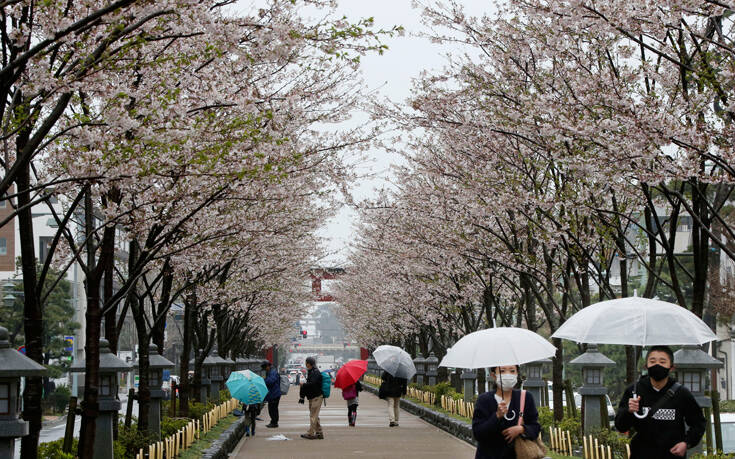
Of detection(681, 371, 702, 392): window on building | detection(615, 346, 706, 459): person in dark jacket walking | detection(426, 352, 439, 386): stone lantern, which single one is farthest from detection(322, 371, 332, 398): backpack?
detection(615, 346, 706, 459): person in dark jacket walking

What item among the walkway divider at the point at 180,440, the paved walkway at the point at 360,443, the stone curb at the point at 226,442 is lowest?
the paved walkway at the point at 360,443

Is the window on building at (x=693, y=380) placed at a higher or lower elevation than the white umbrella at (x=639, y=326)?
lower

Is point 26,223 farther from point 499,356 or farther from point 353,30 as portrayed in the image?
→ point 499,356

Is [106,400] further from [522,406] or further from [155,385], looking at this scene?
[522,406]

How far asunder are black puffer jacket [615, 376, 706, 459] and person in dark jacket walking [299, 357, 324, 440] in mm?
12888

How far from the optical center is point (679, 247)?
175 feet

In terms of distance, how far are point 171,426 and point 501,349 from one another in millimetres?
8224

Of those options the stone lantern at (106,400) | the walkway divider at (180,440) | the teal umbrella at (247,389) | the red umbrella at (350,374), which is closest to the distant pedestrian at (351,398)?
the red umbrella at (350,374)

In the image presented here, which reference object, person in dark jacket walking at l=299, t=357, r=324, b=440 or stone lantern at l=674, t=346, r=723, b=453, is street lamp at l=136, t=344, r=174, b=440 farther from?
stone lantern at l=674, t=346, r=723, b=453

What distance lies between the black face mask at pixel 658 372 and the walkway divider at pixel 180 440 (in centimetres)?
648

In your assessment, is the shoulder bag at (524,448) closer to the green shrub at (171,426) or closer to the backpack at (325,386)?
the green shrub at (171,426)

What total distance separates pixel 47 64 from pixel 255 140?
262cm

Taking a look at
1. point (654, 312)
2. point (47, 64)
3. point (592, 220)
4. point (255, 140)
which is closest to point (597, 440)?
A: point (592, 220)

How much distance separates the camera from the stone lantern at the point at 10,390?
25.4 ft
